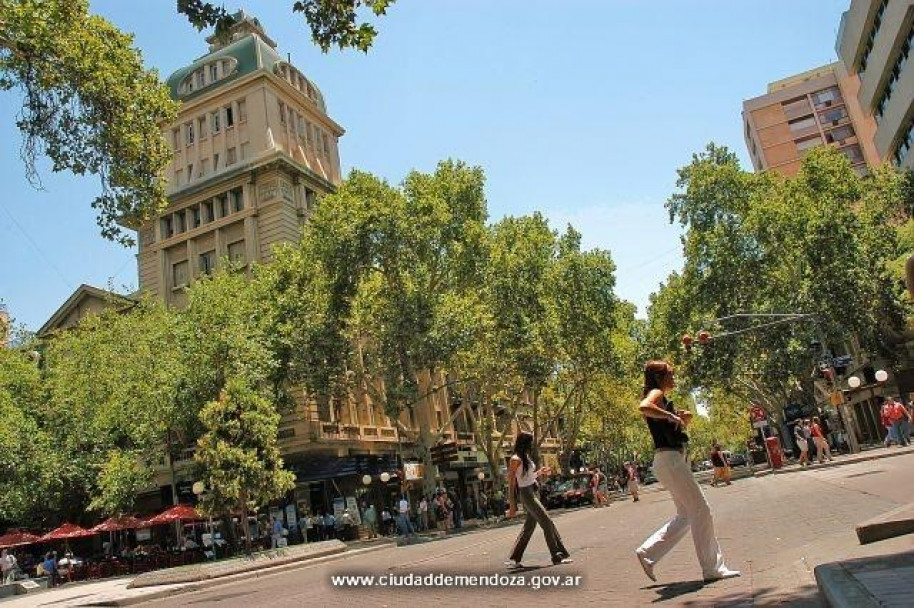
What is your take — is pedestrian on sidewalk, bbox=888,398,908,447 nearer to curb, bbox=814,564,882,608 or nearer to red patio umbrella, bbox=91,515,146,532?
curb, bbox=814,564,882,608

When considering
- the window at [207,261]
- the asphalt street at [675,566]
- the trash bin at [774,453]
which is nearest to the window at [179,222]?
the window at [207,261]

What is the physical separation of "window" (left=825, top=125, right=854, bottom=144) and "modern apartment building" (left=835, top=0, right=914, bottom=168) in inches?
1037

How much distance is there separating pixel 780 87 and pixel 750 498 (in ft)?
261

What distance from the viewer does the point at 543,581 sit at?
7.43 metres

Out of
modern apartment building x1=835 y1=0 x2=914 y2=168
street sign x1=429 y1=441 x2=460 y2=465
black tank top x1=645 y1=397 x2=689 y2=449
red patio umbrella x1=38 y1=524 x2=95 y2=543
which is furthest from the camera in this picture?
modern apartment building x1=835 y1=0 x2=914 y2=168

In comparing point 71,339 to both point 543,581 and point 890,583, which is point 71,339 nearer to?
point 543,581

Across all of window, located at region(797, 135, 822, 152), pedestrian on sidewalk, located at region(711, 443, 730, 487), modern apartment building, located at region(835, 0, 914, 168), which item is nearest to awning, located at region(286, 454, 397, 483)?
pedestrian on sidewalk, located at region(711, 443, 730, 487)

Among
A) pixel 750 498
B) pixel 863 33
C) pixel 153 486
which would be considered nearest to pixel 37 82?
pixel 750 498

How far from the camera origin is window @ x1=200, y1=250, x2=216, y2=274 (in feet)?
136

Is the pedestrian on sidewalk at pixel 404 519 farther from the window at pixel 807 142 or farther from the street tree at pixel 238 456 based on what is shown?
the window at pixel 807 142

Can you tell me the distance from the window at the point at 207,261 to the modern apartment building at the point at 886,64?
122 feet

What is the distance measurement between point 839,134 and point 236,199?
198 feet

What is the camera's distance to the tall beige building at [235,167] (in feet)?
130

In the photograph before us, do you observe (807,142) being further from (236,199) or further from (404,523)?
(404,523)
